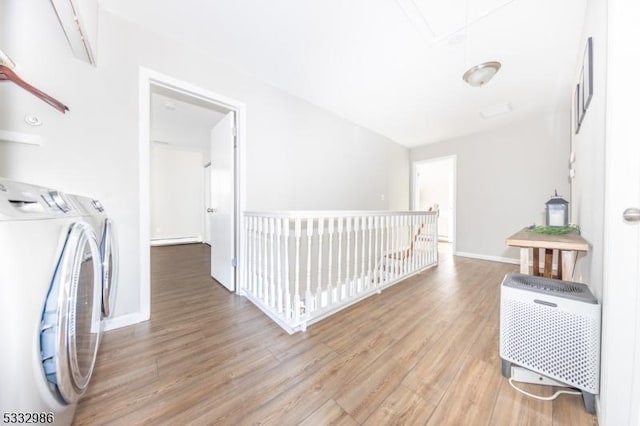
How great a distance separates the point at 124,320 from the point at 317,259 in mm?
1561

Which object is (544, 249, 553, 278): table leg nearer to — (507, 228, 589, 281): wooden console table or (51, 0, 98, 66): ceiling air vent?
(507, 228, 589, 281): wooden console table

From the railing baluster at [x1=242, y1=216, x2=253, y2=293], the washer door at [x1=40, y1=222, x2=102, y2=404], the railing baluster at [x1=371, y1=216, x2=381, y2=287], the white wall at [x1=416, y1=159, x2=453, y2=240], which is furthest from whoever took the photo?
the white wall at [x1=416, y1=159, x2=453, y2=240]

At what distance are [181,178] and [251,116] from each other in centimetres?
401

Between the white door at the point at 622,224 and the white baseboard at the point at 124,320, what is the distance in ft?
8.59

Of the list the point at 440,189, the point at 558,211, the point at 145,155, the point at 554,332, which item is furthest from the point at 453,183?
the point at 145,155

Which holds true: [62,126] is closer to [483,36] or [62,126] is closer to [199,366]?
[199,366]

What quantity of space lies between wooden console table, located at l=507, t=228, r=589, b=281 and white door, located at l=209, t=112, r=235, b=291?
7.67ft

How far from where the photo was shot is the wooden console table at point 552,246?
4.03 feet

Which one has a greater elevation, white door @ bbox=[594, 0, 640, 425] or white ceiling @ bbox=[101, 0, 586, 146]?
white ceiling @ bbox=[101, 0, 586, 146]

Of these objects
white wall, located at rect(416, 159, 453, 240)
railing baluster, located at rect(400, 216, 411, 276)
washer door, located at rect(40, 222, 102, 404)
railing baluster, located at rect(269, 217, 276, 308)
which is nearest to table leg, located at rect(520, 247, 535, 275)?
railing baluster, located at rect(400, 216, 411, 276)

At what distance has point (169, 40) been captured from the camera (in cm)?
185

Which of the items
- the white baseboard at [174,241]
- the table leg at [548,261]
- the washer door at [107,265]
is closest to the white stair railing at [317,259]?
the washer door at [107,265]

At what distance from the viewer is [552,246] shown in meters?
1.23

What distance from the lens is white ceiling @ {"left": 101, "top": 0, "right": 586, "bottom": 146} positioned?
1.59 m
